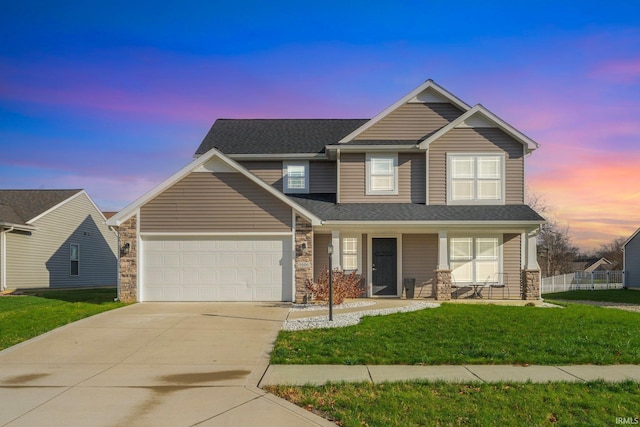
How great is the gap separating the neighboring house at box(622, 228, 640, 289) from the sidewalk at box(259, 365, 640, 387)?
33.7 meters

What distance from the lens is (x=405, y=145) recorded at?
19.2 metres

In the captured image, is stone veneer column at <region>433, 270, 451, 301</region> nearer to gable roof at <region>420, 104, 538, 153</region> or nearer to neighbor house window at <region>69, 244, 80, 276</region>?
gable roof at <region>420, 104, 538, 153</region>

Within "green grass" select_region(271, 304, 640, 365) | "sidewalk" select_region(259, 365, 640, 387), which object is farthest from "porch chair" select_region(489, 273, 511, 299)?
"sidewalk" select_region(259, 365, 640, 387)

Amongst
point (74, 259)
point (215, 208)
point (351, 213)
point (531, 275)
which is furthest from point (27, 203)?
point (531, 275)

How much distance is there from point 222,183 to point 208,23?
16.5 ft

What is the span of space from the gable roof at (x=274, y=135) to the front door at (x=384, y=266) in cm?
448

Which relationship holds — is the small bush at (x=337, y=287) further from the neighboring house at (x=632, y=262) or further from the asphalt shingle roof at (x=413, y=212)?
the neighboring house at (x=632, y=262)

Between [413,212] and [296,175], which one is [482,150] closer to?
[413,212]

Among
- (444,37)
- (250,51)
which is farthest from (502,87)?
(250,51)

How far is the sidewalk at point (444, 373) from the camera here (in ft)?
26.2

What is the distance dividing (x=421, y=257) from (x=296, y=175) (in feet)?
19.4

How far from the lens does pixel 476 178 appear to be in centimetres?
1936

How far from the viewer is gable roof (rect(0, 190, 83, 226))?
2398 centimetres

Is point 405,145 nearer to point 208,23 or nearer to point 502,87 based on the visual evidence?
point 502,87
